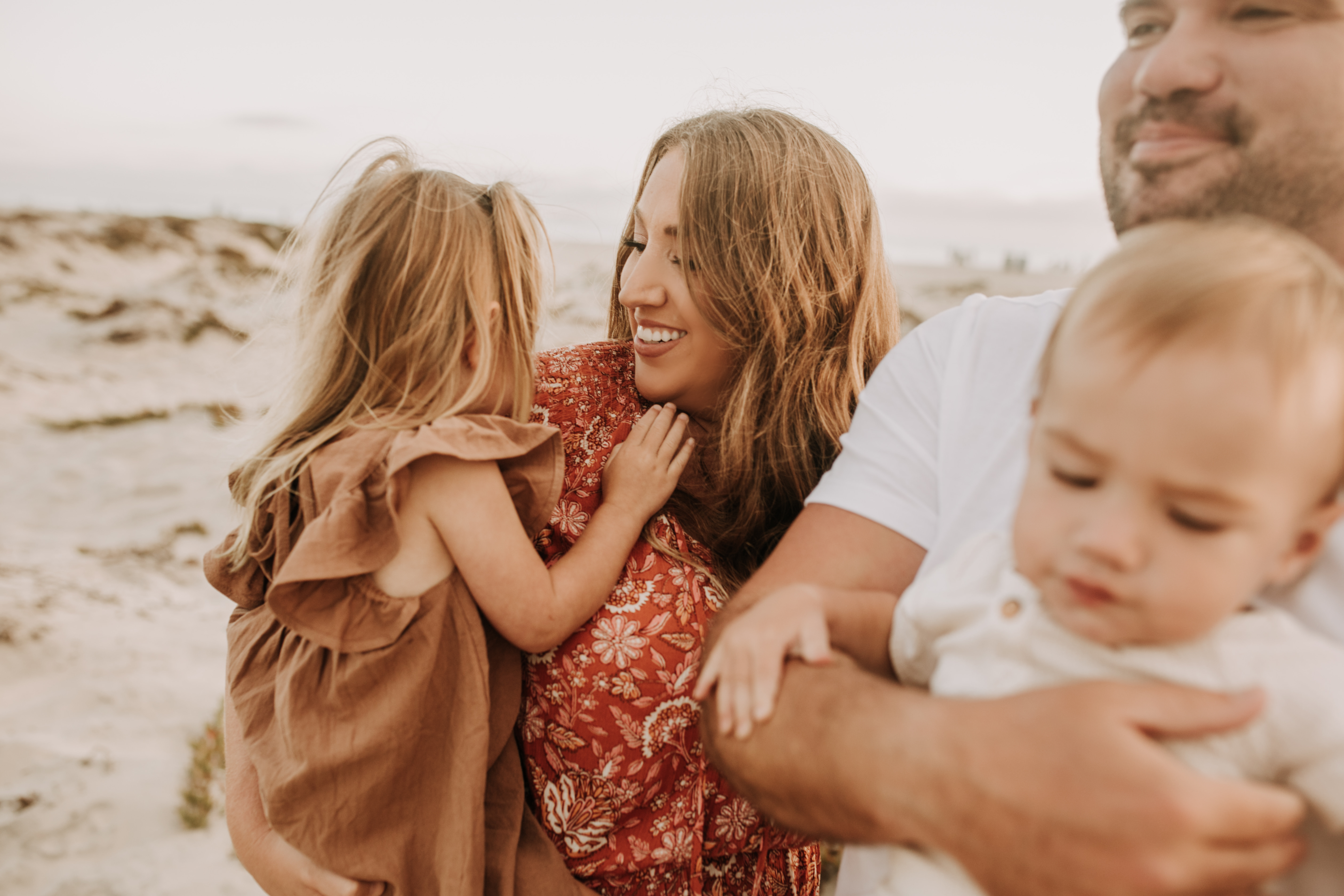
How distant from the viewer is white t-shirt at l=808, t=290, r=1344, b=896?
1572 millimetres

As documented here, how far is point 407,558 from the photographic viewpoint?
173cm

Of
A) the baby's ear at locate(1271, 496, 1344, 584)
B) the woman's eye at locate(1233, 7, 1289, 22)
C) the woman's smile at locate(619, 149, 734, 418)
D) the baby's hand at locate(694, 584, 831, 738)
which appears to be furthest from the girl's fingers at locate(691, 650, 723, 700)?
the woman's eye at locate(1233, 7, 1289, 22)

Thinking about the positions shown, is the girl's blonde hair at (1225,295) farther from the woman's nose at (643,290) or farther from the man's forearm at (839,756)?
the woman's nose at (643,290)

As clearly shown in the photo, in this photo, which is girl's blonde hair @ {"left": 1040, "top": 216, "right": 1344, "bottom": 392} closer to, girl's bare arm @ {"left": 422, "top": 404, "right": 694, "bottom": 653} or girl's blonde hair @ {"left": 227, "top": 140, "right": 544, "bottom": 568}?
girl's bare arm @ {"left": 422, "top": 404, "right": 694, "bottom": 653}

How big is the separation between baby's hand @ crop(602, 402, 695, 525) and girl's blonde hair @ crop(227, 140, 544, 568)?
0.28m

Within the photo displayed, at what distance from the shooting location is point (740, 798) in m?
2.00

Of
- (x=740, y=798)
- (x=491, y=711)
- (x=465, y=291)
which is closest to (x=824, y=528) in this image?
(x=740, y=798)

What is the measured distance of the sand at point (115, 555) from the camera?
9.59 feet

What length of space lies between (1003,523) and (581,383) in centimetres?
123

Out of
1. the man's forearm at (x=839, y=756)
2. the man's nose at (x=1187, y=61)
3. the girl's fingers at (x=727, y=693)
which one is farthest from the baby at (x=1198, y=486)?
the man's nose at (x=1187, y=61)

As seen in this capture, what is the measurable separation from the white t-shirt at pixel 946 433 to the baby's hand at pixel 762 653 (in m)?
0.29

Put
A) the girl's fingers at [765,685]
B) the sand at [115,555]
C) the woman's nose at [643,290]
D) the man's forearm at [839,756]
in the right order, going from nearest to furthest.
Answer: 1. the man's forearm at [839,756]
2. the girl's fingers at [765,685]
3. the woman's nose at [643,290]
4. the sand at [115,555]

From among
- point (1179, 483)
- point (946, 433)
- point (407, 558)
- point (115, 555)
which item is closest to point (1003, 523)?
point (946, 433)

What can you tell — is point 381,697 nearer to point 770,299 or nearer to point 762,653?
point 762,653
